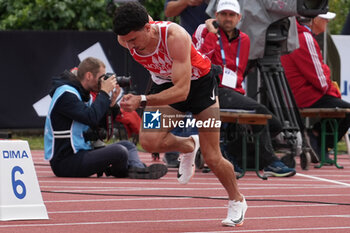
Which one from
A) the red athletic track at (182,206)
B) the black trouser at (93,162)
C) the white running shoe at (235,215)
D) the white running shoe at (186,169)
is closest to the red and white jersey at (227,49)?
the red athletic track at (182,206)

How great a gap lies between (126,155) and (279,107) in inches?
94.5

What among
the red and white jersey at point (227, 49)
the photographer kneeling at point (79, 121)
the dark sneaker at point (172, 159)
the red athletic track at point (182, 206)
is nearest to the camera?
the red athletic track at point (182, 206)

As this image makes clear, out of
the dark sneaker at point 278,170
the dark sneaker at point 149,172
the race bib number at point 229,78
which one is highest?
the race bib number at point 229,78

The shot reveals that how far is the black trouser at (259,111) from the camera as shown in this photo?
1014cm

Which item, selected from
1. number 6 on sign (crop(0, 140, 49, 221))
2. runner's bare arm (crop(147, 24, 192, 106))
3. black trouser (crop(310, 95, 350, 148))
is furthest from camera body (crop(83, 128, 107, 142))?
runner's bare arm (crop(147, 24, 192, 106))

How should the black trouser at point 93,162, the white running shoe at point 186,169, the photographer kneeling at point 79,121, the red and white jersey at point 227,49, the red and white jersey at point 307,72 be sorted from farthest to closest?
1. the red and white jersey at point 307,72
2. the red and white jersey at point 227,49
3. the black trouser at point 93,162
4. the photographer kneeling at point 79,121
5. the white running shoe at point 186,169

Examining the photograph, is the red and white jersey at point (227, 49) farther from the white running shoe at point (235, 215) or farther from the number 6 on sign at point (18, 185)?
the number 6 on sign at point (18, 185)

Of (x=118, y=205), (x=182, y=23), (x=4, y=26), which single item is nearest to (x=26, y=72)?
(x=4, y=26)

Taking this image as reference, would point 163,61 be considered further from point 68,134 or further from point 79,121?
point 68,134

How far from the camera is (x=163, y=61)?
6.48 metres

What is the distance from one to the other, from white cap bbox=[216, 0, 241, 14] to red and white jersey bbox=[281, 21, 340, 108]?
1.60 meters

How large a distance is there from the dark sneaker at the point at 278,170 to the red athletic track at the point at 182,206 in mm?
89

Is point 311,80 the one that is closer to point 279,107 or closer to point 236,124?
point 279,107

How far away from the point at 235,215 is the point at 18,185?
158 cm
